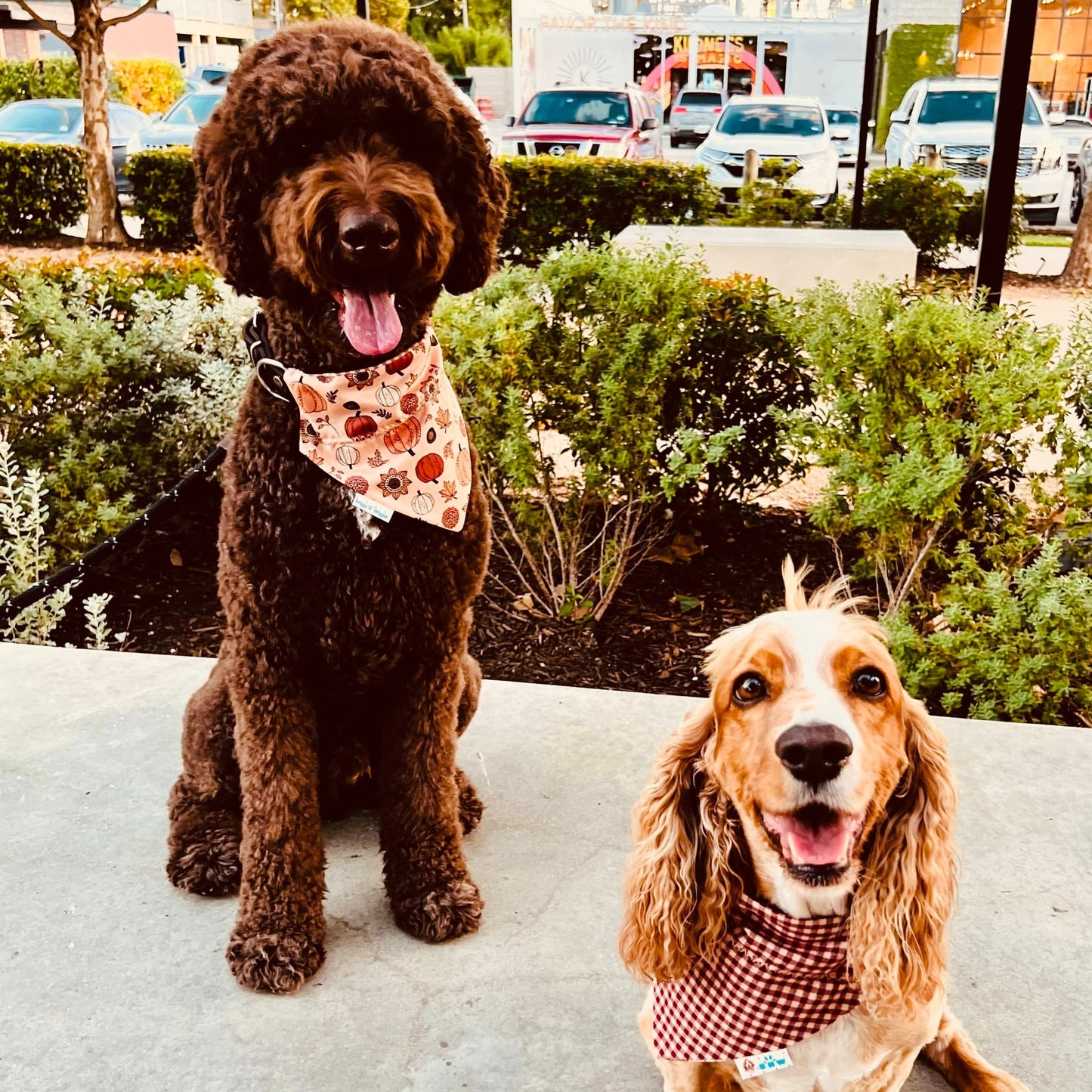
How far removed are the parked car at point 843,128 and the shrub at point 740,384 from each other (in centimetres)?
1228

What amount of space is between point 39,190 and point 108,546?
40.6 ft

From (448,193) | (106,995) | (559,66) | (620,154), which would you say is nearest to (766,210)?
(620,154)

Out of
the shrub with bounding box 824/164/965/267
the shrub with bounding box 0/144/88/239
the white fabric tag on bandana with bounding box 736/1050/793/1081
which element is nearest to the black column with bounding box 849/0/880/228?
the shrub with bounding box 824/164/965/267

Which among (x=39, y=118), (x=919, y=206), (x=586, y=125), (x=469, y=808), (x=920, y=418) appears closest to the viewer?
(x=469, y=808)

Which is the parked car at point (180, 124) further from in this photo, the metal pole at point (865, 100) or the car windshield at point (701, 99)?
the metal pole at point (865, 100)

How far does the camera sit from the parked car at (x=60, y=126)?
1592 centimetres

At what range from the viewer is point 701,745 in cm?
180

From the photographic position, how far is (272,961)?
2250mm

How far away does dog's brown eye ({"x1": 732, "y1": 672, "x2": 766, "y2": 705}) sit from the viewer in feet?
5.35

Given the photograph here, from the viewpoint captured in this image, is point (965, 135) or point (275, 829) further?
point (965, 135)


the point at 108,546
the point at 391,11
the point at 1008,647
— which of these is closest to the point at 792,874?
the point at 1008,647

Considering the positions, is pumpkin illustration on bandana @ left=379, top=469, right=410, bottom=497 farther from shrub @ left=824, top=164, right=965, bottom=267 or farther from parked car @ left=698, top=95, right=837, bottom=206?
parked car @ left=698, top=95, right=837, bottom=206

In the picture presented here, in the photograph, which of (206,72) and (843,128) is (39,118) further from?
(843,128)

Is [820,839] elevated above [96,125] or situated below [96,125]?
below
